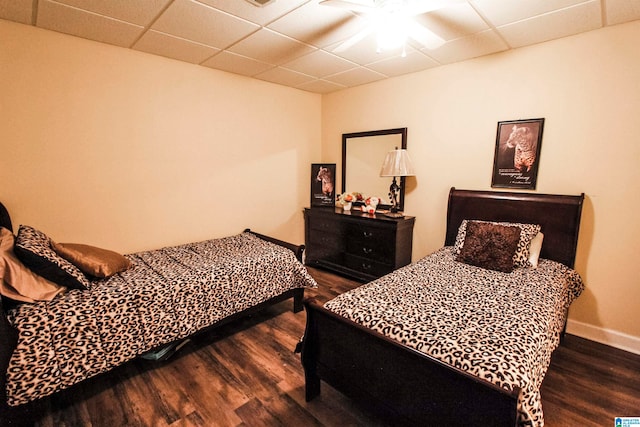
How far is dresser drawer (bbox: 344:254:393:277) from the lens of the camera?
335cm

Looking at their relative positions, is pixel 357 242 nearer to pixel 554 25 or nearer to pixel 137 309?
pixel 137 309

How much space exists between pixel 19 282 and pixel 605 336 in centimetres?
418

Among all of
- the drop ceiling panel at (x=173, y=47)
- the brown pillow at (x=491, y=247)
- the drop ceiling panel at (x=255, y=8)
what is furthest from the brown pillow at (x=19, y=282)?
the brown pillow at (x=491, y=247)

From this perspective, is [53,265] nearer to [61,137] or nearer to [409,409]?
[61,137]

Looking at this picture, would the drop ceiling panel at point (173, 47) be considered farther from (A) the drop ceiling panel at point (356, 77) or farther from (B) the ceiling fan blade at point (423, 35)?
(B) the ceiling fan blade at point (423, 35)

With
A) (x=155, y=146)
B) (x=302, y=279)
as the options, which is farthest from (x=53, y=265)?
(x=302, y=279)

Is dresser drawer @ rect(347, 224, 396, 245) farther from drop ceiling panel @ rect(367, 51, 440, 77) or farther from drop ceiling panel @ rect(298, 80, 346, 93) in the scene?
drop ceiling panel @ rect(298, 80, 346, 93)

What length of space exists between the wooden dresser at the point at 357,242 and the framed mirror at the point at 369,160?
Answer: 361 mm

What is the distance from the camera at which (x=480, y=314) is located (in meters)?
1.67

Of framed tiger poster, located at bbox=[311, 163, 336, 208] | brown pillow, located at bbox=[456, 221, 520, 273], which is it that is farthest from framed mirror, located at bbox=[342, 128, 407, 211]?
brown pillow, located at bbox=[456, 221, 520, 273]

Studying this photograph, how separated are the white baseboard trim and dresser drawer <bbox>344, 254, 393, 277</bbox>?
1643 millimetres

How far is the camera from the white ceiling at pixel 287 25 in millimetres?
1941

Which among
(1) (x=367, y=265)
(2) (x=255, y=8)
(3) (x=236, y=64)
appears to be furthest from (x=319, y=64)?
(1) (x=367, y=265)

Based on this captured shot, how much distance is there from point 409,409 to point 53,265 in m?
2.16
